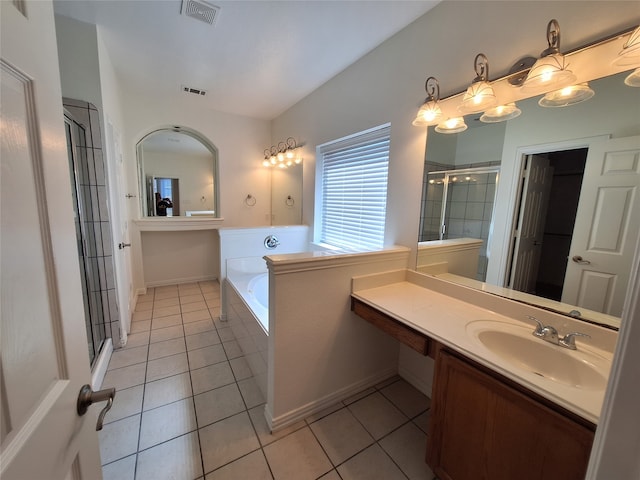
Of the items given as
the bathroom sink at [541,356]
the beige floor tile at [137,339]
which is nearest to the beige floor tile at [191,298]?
the beige floor tile at [137,339]

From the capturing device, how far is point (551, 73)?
3.52ft

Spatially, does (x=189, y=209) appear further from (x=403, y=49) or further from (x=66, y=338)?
(x=66, y=338)

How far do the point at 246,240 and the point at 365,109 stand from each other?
1850 mm

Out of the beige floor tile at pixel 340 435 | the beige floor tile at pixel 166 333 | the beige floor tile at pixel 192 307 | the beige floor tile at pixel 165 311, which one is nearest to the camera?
the beige floor tile at pixel 340 435

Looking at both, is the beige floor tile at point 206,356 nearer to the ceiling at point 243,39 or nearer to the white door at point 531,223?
the white door at point 531,223

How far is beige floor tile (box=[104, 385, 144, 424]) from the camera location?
1.60 meters

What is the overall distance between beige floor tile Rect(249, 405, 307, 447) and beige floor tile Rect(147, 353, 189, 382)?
77cm

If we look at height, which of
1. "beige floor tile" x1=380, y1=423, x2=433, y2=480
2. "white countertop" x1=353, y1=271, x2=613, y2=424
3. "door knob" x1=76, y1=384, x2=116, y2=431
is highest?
"door knob" x1=76, y1=384, x2=116, y2=431

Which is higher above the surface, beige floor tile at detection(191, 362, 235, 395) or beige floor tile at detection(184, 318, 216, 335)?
beige floor tile at detection(184, 318, 216, 335)

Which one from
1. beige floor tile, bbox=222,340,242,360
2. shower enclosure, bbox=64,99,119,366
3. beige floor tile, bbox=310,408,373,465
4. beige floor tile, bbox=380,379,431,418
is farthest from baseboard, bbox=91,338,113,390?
beige floor tile, bbox=380,379,431,418

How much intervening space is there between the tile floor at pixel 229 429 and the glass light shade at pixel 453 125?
1.85 metres

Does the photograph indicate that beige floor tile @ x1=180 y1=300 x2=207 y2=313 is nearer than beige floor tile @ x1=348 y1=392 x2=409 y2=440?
No

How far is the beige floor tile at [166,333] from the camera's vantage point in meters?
2.45

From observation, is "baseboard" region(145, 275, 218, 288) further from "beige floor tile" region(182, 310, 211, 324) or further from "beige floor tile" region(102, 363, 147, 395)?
"beige floor tile" region(102, 363, 147, 395)
